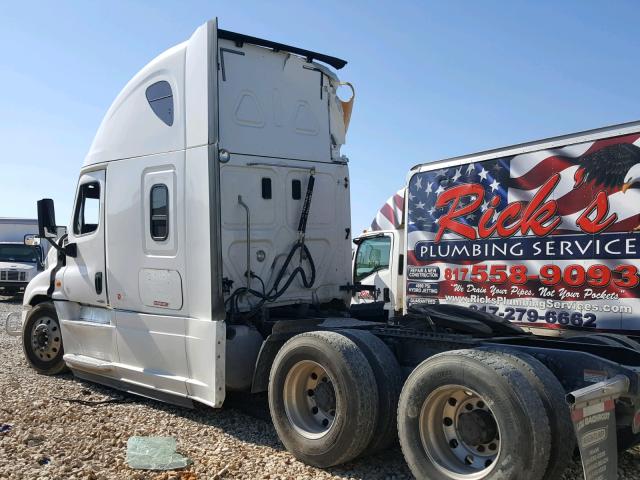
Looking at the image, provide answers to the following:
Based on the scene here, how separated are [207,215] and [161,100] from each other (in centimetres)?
157

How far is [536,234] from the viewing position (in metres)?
6.54

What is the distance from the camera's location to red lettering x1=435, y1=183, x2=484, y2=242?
723 centimetres

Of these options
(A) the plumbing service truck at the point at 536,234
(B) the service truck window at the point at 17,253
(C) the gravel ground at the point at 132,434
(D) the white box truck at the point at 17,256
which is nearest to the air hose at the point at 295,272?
(A) the plumbing service truck at the point at 536,234

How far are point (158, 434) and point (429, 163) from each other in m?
4.62

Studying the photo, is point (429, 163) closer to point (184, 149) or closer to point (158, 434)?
point (184, 149)

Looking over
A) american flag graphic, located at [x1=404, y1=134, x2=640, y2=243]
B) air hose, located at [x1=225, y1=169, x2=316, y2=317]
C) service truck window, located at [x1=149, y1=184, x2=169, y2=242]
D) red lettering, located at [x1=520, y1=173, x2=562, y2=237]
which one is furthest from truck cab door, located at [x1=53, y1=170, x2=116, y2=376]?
red lettering, located at [x1=520, y1=173, x2=562, y2=237]

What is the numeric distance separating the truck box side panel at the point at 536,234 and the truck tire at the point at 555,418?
2.17 meters

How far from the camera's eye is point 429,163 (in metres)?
7.91

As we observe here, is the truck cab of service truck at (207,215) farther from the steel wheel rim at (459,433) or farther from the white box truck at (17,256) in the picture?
the white box truck at (17,256)

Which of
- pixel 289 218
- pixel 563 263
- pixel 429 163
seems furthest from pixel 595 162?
pixel 289 218

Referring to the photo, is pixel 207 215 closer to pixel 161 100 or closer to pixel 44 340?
pixel 161 100

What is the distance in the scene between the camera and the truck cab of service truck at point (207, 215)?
5.88 m

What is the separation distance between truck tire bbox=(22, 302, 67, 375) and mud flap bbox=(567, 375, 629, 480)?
6822mm

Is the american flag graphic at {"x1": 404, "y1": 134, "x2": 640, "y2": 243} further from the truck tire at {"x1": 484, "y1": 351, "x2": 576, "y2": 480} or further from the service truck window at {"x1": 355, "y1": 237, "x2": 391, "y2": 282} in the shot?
the truck tire at {"x1": 484, "y1": 351, "x2": 576, "y2": 480}
